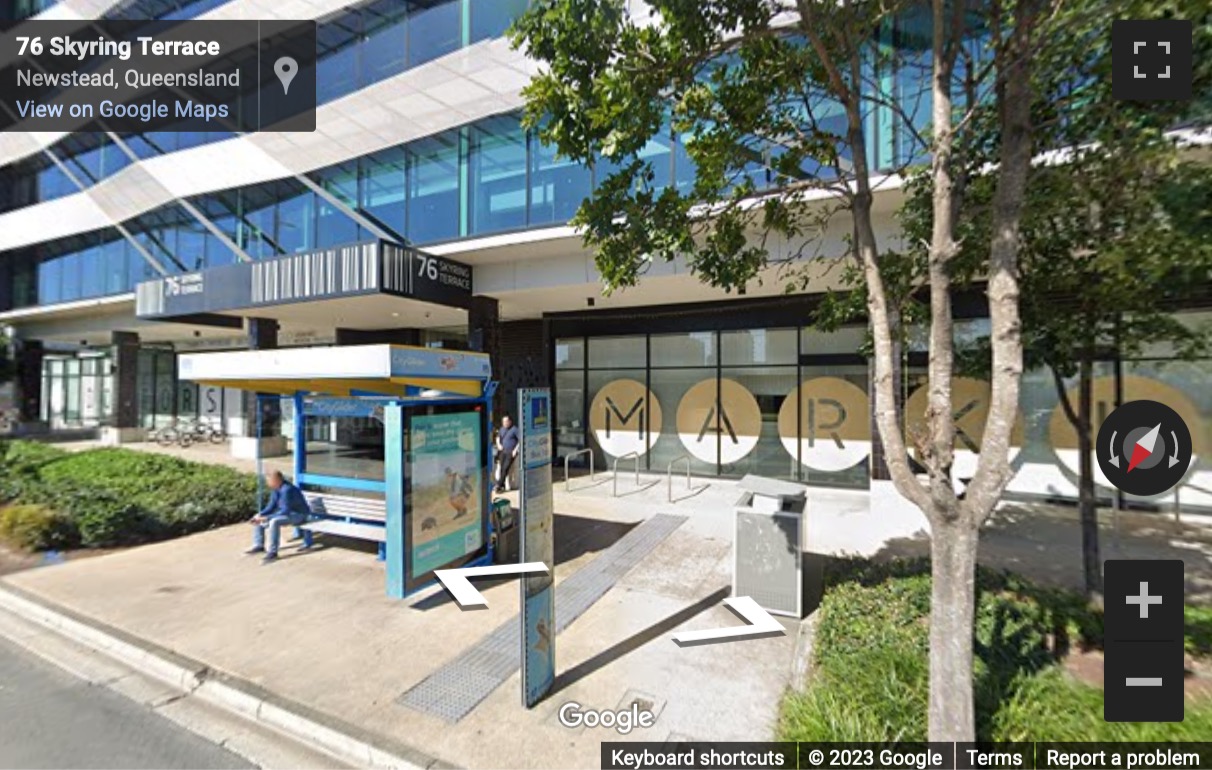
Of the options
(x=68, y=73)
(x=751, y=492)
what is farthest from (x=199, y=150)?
(x=751, y=492)

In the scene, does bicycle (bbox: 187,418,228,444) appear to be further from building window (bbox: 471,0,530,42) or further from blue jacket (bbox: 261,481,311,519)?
building window (bbox: 471,0,530,42)

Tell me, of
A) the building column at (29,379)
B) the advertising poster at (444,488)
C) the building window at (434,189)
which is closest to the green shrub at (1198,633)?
the advertising poster at (444,488)

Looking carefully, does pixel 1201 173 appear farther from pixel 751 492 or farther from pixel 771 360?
pixel 771 360

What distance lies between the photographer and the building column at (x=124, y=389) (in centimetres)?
1953

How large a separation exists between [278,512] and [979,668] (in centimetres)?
774

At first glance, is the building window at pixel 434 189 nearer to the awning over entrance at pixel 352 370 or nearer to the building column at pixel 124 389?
the awning over entrance at pixel 352 370

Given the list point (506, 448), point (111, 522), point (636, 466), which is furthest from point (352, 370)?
point (636, 466)

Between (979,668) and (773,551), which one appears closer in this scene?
(979,668)

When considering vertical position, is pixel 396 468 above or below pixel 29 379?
below

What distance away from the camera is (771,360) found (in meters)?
11.3

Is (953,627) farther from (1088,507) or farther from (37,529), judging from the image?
(37,529)

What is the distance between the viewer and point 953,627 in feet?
9.08

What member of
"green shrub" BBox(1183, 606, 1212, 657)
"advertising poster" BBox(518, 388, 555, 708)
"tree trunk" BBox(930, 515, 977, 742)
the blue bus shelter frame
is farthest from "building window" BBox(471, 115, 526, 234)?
"green shrub" BBox(1183, 606, 1212, 657)

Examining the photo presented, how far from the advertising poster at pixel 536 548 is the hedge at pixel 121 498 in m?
7.43
